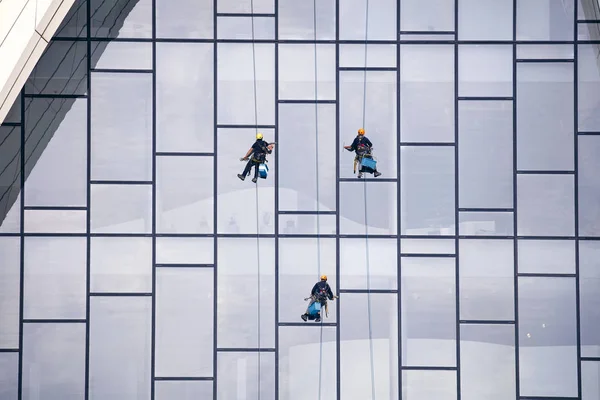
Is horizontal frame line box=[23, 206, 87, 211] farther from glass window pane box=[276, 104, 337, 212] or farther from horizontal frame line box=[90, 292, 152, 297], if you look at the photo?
glass window pane box=[276, 104, 337, 212]

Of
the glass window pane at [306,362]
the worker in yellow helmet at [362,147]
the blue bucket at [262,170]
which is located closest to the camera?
the blue bucket at [262,170]

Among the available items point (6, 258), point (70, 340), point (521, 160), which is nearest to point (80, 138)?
point (6, 258)

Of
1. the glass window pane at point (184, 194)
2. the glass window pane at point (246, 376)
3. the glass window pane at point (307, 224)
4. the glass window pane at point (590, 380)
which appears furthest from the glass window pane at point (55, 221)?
the glass window pane at point (590, 380)

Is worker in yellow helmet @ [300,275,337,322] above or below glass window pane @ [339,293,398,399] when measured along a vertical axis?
above

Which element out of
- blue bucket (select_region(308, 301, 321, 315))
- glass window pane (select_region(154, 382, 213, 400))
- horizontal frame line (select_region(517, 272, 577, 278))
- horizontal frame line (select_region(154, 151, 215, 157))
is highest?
horizontal frame line (select_region(154, 151, 215, 157))

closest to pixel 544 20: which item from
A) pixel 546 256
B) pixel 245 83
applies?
pixel 546 256

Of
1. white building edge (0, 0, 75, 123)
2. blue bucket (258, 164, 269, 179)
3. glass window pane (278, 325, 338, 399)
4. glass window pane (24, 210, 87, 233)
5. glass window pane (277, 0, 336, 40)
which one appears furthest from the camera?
glass window pane (277, 0, 336, 40)

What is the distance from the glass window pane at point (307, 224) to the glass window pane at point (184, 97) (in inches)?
66.0

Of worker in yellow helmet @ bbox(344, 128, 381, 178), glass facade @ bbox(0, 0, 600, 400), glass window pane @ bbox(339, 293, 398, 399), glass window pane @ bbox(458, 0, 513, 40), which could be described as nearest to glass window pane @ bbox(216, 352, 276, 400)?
glass facade @ bbox(0, 0, 600, 400)

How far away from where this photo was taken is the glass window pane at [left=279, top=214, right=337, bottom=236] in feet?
46.5

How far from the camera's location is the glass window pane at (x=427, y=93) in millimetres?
14234

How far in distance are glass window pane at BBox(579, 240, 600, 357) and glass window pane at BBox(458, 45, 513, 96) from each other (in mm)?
2864

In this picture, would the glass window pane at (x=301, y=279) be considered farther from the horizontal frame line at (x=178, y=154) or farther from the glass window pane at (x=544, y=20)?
the glass window pane at (x=544, y=20)

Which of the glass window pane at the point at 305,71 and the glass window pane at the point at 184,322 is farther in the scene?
the glass window pane at the point at 305,71
